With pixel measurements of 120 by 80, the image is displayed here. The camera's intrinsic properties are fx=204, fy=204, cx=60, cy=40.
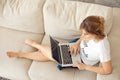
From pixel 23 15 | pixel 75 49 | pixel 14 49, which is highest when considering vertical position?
pixel 23 15

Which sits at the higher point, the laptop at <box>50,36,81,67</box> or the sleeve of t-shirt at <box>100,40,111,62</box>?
the sleeve of t-shirt at <box>100,40,111,62</box>

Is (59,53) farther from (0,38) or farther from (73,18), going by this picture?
(0,38)

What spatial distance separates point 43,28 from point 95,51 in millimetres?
607

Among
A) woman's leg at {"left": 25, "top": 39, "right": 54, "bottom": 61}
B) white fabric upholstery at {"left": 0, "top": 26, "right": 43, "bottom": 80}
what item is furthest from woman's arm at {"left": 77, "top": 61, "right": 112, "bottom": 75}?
white fabric upholstery at {"left": 0, "top": 26, "right": 43, "bottom": 80}

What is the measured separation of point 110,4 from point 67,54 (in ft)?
3.02

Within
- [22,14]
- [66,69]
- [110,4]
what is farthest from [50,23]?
[110,4]

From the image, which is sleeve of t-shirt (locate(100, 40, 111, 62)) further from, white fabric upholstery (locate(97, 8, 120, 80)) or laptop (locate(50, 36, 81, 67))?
laptop (locate(50, 36, 81, 67))

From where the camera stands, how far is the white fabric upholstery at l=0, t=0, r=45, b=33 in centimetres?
179

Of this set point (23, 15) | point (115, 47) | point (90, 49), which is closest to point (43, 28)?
point (23, 15)

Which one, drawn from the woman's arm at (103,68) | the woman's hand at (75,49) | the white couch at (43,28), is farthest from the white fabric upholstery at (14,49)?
the woman's arm at (103,68)

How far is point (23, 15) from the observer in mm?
1826

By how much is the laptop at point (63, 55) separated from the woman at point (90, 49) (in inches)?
1.6

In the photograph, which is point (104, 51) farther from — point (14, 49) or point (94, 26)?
point (14, 49)

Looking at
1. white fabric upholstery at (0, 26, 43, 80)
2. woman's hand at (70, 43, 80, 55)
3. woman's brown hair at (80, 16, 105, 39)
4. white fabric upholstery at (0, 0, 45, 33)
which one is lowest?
white fabric upholstery at (0, 26, 43, 80)
